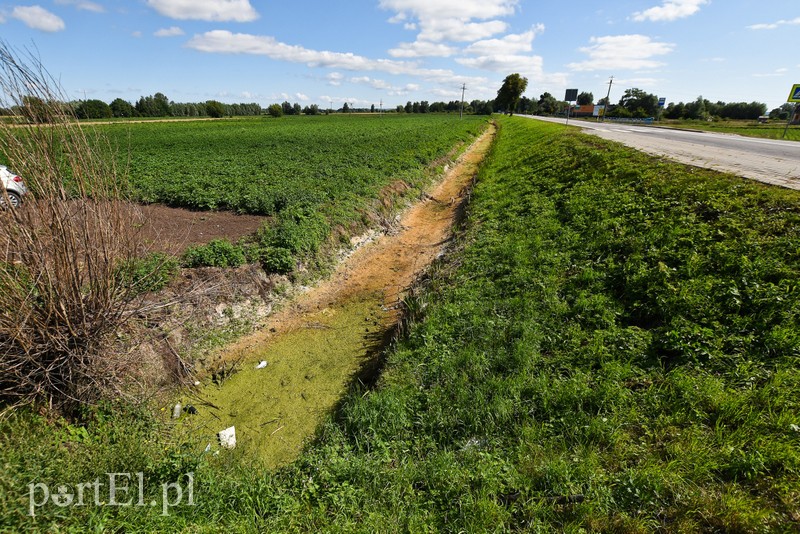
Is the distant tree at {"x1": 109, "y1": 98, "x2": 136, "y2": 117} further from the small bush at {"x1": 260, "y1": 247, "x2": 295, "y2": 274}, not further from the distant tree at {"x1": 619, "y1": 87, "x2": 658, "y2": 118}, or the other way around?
the distant tree at {"x1": 619, "y1": 87, "x2": 658, "y2": 118}

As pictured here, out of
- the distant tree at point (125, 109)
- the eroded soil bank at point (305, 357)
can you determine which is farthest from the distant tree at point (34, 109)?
the eroded soil bank at point (305, 357)

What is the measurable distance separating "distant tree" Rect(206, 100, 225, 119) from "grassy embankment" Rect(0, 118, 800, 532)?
9699 cm

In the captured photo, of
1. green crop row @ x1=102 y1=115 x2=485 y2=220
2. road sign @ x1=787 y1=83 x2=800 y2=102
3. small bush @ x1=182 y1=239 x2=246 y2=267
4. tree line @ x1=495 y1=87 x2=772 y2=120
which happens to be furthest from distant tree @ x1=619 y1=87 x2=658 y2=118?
small bush @ x1=182 y1=239 x2=246 y2=267

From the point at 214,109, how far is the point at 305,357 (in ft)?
316

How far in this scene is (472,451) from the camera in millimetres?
3701

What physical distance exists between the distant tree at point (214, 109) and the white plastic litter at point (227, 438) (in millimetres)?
96278

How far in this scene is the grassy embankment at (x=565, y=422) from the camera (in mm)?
2939

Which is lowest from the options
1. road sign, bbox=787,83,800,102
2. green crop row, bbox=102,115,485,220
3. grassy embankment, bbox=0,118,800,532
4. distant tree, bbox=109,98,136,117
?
grassy embankment, bbox=0,118,800,532

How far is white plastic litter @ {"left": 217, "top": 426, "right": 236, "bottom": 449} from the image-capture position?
15.4 ft

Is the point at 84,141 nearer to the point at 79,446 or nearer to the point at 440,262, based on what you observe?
the point at 79,446

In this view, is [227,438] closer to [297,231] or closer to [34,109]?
[34,109]

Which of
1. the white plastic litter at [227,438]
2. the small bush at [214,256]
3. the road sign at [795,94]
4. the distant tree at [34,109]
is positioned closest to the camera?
the distant tree at [34,109]

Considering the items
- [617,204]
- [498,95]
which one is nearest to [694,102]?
[498,95]

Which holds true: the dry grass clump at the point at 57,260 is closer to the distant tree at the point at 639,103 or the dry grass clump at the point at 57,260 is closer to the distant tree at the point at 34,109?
the distant tree at the point at 34,109
